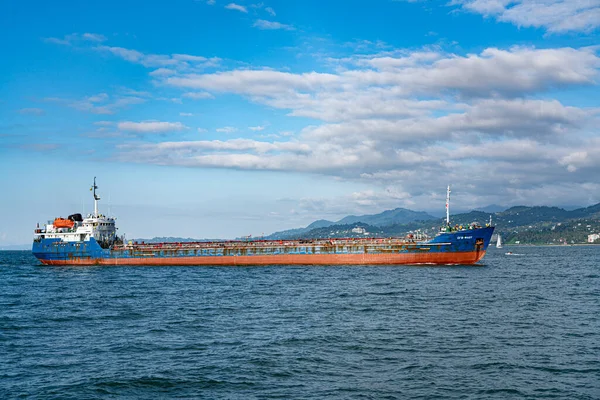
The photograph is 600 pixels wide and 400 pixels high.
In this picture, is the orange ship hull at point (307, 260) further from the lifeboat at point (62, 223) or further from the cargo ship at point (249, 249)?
the lifeboat at point (62, 223)

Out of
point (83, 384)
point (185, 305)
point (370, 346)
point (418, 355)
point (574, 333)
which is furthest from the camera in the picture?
point (185, 305)

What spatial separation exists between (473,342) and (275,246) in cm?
7053

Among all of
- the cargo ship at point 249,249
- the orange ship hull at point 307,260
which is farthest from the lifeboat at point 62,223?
the orange ship hull at point 307,260

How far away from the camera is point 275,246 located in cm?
10056

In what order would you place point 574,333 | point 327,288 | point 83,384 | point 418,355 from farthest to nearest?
point 327,288, point 574,333, point 418,355, point 83,384

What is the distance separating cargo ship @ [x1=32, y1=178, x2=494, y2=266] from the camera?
91.6 meters

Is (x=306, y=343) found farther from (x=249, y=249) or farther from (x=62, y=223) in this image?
(x=62, y=223)

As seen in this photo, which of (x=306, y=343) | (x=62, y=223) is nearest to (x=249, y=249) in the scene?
(x=62, y=223)

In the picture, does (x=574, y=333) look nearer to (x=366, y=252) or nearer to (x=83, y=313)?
(x=83, y=313)

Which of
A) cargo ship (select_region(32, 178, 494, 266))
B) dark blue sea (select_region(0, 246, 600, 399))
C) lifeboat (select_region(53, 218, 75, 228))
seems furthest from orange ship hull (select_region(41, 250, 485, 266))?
dark blue sea (select_region(0, 246, 600, 399))

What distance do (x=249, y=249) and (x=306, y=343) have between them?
70137mm

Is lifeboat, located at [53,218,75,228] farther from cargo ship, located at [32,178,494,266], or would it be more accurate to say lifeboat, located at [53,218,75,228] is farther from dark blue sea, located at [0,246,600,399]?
dark blue sea, located at [0,246,600,399]

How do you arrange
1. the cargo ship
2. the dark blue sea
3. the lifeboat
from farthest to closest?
the lifeboat
the cargo ship
the dark blue sea

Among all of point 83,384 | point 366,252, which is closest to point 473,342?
point 83,384
